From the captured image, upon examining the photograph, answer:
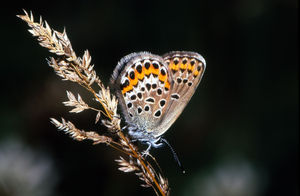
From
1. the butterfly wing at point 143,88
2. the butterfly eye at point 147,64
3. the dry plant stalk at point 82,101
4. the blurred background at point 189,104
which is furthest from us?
the blurred background at point 189,104

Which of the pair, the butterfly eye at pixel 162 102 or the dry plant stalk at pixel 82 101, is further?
the butterfly eye at pixel 162 102

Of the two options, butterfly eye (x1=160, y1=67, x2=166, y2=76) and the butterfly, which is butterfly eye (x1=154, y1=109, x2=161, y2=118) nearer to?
the butterfly

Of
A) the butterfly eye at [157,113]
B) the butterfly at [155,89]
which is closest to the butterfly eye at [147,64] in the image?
the butterfly at [155,89]

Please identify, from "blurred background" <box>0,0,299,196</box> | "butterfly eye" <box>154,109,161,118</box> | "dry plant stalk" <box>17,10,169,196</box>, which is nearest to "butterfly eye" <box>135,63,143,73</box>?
"butterfly eye" <box>154,109,161,118</box>

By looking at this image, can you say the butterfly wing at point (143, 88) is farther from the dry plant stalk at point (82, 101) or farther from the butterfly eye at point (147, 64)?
the dry plant stalk at point (82, 101)

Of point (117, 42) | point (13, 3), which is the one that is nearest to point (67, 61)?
point (117, 42)

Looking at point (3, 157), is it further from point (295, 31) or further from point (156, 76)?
point (295, 31)
